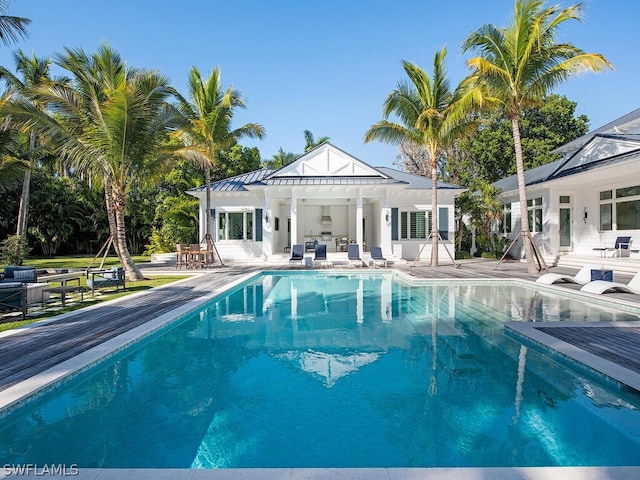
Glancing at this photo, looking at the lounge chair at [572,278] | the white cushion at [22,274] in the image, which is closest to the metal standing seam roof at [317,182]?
the lounge chair at [572,278]

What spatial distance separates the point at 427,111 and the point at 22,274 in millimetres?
14612

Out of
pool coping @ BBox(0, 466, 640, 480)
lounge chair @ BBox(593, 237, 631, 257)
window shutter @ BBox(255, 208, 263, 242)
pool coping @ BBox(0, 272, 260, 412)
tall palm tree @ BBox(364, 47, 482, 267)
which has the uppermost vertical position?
tall palm tree @ BBox(364, 47, 482, 267)

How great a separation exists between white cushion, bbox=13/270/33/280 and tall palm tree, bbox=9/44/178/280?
275cm

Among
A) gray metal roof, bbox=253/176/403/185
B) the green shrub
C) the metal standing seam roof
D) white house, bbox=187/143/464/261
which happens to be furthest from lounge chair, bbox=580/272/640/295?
the green shrub

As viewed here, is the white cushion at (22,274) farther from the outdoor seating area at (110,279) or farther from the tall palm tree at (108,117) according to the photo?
the tall palm tree at (108,117)

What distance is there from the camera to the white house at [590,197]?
49.1 ft

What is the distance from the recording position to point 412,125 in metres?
15.9

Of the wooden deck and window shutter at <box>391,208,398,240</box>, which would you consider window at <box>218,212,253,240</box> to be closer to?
window shutter at <box>391,208,398,240</box>

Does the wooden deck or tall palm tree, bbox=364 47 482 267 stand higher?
tall palm tree, bbox=364 47 482 267

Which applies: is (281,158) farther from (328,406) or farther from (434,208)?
(328,406)

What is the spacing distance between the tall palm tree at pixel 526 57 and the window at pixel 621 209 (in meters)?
5.94

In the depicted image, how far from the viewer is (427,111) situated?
1456 centimetres

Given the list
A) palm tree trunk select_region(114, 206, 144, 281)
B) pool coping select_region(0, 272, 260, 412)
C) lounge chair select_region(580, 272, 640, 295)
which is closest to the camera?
pool coping select_region(0, 272, 260, 412)

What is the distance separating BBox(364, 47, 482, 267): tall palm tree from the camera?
14.9 m
